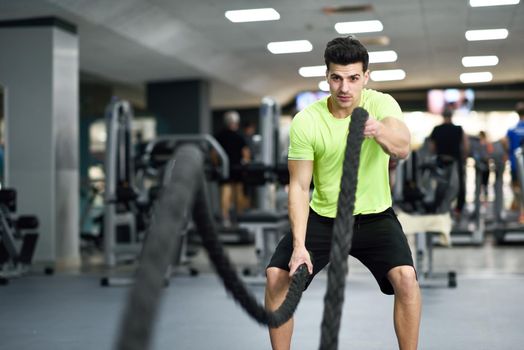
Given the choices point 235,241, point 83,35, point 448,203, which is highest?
point 83,35

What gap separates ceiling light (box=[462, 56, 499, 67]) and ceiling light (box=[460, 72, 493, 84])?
99cm

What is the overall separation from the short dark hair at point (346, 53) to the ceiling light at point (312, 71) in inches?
421

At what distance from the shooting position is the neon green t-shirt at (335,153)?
2520mm

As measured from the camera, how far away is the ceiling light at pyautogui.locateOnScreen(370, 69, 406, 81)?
1366 cm

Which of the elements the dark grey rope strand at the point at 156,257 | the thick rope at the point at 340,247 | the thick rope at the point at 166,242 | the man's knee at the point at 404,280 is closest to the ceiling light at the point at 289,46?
the man's knee at the point at 404,280

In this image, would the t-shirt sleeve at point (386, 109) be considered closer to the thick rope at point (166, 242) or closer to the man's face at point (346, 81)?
the man's face at point (346, 81)

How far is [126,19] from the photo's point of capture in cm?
866

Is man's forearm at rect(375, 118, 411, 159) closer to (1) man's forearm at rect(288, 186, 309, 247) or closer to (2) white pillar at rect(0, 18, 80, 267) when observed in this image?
(1) man's forearm at rect(288, 186, 309, 247)

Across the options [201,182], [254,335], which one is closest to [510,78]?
[254,335]

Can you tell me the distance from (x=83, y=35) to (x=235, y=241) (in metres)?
3.03

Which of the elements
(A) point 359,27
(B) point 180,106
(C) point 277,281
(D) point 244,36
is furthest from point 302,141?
(B) point 180,106

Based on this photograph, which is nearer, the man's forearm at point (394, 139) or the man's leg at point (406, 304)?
the man's forearm at point (394, 139)

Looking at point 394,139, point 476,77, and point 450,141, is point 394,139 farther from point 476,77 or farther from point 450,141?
point 476,77

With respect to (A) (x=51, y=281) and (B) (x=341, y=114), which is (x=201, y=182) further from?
(A) (x=51, y=281)
